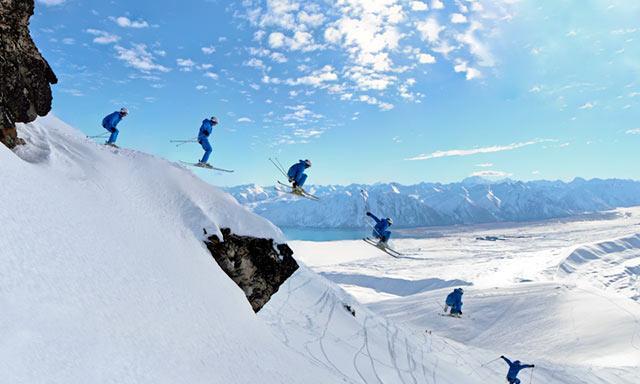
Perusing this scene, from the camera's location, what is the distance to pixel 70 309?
5133 mm

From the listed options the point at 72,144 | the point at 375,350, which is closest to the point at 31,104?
the point at 72,144

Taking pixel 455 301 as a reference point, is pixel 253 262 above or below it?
above

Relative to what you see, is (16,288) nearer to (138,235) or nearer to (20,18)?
(138,235)

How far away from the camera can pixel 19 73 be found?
9781mm

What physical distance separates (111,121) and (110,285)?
12.8 meters

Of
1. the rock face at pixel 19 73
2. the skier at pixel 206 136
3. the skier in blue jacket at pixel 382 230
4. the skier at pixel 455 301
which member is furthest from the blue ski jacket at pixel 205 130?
the skier at pixel 455 301

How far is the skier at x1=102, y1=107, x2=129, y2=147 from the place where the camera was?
16.6m

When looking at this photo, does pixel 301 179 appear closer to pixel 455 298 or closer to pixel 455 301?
pixel 455 298

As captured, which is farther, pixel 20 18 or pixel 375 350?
pixel 375 350

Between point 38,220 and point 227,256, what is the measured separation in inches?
250

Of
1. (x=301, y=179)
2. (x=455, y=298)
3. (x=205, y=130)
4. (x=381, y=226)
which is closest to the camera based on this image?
(x=205, y=130)

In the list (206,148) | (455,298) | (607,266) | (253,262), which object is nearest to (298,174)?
(206,148)

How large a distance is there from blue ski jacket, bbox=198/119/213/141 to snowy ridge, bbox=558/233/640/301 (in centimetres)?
8371

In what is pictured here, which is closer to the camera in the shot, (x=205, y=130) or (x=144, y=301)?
(x=144, y=301)
